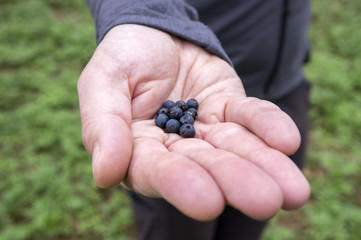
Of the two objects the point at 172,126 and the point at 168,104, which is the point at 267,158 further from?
the point at 168,104

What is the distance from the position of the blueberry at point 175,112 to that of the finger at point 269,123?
352 millimetres

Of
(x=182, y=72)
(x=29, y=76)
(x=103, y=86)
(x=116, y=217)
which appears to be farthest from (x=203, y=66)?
(x=29, y=76)

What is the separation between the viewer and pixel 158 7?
215cm

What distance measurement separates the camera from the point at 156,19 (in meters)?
2.10

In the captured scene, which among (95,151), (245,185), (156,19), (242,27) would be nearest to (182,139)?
(95,151)

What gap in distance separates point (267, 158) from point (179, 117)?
27.6 inches

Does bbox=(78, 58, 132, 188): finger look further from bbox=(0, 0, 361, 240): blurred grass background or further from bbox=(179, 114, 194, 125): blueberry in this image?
bbox=(0, 0, 361, 240): blurred grass background

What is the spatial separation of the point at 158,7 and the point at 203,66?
1.55ft

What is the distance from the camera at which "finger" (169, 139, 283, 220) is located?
1195mm

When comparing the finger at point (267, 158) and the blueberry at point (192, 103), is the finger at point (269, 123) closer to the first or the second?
the finger at point (267, 158)

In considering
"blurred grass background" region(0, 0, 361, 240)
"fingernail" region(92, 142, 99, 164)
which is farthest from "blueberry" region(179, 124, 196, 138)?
"blurred grass background" region(0, 0, 361, 240)

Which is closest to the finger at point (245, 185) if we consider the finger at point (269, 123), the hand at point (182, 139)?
the hand at point (182, 139)

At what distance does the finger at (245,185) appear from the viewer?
3.92 feet

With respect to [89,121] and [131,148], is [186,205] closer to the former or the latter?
[131,148]
